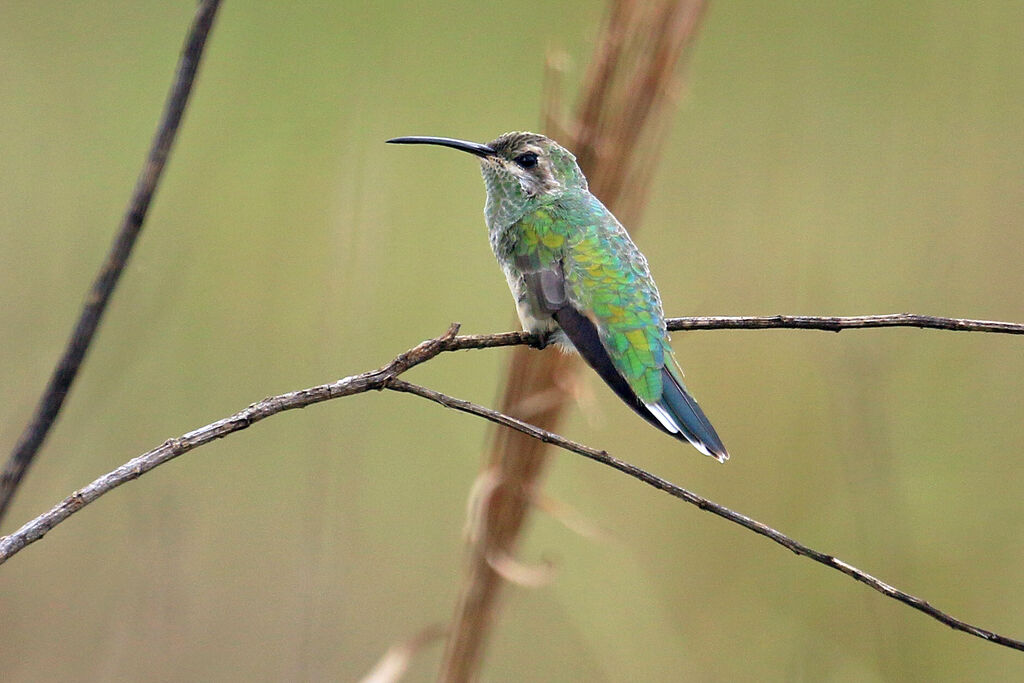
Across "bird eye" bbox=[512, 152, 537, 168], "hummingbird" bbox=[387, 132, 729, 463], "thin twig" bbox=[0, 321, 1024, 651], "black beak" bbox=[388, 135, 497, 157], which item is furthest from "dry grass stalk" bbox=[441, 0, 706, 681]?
"bird eye" bbox=[512, 152, 537, 168]

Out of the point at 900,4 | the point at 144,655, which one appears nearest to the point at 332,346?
the point at 144,655

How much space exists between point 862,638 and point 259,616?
2.06 meters

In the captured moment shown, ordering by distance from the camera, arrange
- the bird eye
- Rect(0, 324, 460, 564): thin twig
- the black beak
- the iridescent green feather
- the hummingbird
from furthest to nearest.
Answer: the bird eye → the black beak → the iridescent green feather → the hummingbird → Rect(0, 324, 460, 564): thin twig

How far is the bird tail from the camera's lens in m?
1.60

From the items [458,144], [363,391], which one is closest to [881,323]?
[363,391]

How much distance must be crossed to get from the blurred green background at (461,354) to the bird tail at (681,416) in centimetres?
33

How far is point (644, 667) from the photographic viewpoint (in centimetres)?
298

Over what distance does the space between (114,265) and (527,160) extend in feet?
5.84

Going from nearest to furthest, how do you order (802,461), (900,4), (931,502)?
(802,461) → (931,502) → (900,4)

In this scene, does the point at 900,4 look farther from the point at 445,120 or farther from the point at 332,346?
the point at 332,346

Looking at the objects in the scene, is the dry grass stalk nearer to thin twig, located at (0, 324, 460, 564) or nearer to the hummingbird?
the hummingbird

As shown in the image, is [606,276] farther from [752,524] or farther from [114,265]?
[114,265]

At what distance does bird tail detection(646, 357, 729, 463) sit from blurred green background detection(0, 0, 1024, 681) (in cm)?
33

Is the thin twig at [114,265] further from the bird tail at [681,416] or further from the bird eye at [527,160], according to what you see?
the bird eye at [527,160]
